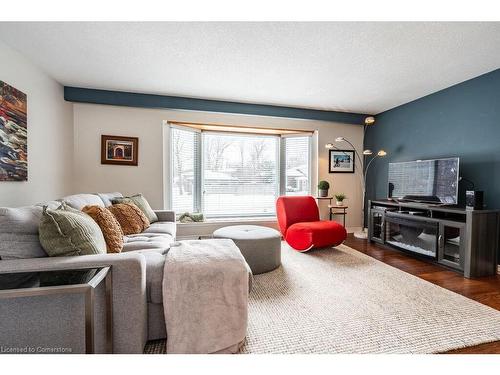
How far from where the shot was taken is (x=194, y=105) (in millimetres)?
3752

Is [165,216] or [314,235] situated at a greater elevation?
[165,216]

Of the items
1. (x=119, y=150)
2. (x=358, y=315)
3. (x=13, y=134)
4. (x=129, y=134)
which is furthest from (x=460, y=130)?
(x=13, y=134)

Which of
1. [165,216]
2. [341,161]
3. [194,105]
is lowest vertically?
[165,216]

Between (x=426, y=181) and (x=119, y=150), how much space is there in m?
4.43

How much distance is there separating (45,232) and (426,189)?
13.0 feet

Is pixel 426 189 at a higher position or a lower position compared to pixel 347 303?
higher

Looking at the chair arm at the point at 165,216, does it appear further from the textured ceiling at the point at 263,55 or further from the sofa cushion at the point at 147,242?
the textured ceiling at the point at 263,55

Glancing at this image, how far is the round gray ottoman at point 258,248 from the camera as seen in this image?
254 centimetres

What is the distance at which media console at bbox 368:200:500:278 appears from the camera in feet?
8.24

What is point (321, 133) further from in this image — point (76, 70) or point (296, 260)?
point (76, 70)

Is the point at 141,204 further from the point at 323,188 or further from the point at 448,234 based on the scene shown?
the point at 448,234
